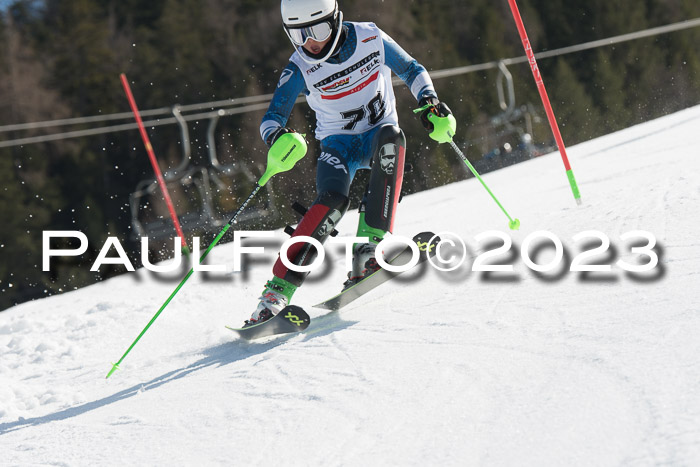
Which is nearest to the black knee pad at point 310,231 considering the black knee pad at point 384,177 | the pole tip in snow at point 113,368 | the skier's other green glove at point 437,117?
the black knee pad at point 384,177

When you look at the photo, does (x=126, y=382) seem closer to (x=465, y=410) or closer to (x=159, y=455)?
(x=159, y=455)

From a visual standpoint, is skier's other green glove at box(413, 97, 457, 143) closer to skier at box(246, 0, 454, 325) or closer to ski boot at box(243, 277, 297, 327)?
skier at box(246, 0, 454, 325)

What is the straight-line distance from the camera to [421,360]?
2.31 metres

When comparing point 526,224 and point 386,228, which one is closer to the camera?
point 386,228

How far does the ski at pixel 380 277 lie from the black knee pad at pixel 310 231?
20 centimetres

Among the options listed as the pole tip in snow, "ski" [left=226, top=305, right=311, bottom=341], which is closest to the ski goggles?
"ski" [left=226, top=305, right=311, bottom=341]

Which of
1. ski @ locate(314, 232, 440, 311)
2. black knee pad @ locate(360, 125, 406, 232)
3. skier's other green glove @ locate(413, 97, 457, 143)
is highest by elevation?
skier's other green glove @ locate(413, 97, 457, 143)

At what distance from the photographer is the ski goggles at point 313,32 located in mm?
3215

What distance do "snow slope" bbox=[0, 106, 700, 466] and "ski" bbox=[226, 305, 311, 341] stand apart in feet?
0.17

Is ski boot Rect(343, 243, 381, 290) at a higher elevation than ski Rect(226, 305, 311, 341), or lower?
higher

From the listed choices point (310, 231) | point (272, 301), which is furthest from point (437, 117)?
point (272, 301)

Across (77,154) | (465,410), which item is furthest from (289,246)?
(77,154)

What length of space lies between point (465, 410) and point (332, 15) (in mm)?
1889

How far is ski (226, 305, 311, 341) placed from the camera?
3.00 m
